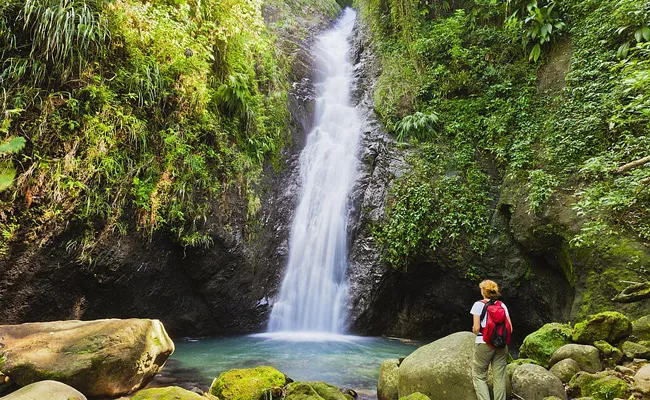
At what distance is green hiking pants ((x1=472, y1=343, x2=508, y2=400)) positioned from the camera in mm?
4137

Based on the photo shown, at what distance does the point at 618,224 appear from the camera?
21.3ft

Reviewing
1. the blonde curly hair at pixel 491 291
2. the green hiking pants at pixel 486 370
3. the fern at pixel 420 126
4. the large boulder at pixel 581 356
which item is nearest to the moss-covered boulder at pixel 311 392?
the green hiking pants at pixel 486 370

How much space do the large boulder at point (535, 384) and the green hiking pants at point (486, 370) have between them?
0.52 metres

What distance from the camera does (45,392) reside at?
146 inches

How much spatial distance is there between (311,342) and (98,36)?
771 centimetres

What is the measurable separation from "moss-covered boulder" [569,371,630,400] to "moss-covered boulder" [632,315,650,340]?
97 centimetres

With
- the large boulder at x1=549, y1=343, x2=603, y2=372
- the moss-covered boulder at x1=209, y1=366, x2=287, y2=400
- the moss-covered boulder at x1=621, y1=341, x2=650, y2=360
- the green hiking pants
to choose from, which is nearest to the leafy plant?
the moss-covered boulder at x1=621, y1=341, x2=650, y2=360

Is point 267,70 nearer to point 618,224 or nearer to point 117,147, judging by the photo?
point 117,147

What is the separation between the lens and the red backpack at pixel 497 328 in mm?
4012

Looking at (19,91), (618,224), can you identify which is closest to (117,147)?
(19,91)

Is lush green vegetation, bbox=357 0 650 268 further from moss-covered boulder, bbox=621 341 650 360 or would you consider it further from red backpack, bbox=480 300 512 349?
red backpack, bbox=480 300 512 349

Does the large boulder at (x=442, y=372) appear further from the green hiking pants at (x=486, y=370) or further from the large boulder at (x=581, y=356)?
the large boulder at (x=581, y=356)

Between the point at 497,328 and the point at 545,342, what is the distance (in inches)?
86.1

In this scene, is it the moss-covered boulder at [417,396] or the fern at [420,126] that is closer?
the moss-covered boulder at [417,396]
